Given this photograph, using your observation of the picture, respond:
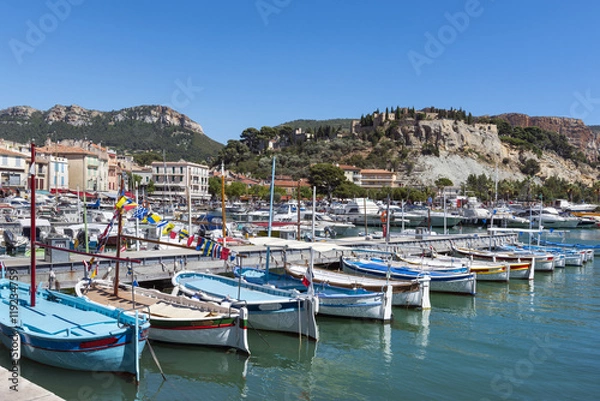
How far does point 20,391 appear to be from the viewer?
1008 centimetres

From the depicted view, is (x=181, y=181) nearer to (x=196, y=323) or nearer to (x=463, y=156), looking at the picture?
(x=463, y=156)

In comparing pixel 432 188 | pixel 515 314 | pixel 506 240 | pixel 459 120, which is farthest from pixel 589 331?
pixel 459 120

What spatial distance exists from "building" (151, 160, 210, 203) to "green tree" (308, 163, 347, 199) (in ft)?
83.1

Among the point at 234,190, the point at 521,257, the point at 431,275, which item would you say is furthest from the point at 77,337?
the point at 234,190

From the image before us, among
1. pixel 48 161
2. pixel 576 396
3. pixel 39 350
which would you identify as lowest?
pixel 576 396

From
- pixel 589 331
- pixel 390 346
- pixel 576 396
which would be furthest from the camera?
pixel 589 331

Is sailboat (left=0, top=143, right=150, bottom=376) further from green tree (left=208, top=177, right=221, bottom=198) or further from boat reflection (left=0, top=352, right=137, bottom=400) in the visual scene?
green tree (left=208, top=177, right=221, bottom=198)

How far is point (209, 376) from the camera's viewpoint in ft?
55.3

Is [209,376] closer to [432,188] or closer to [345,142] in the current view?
[432,188]

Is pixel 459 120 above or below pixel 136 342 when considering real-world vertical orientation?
above

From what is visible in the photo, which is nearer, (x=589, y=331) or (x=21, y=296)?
(x=21, y=296)

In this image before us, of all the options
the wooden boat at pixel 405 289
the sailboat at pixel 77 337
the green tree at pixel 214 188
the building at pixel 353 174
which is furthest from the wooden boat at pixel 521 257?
the building at pixel 353 174

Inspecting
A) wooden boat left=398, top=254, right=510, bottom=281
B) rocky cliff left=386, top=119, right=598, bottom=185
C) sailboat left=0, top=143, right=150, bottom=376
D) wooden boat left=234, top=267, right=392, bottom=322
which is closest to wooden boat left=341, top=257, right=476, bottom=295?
wooden boat left=398, top=254, right=510, bottom=281

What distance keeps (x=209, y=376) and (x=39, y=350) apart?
5083 millimetres
